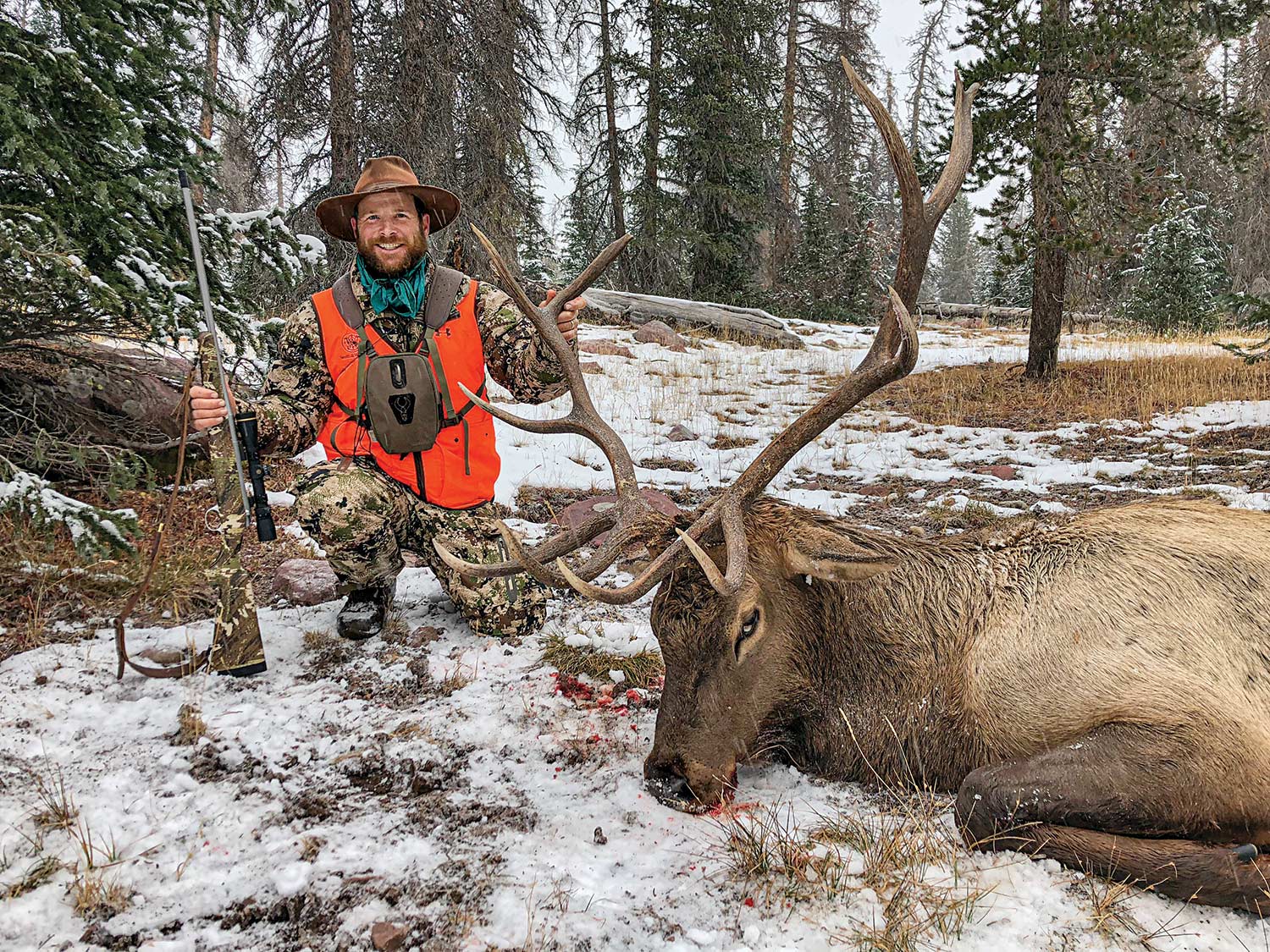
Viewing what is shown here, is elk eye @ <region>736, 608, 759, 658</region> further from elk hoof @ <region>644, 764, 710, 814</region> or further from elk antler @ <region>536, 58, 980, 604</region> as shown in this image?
elk hoof @ <region>644, 764, 710, 814</region>

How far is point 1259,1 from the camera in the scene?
9578 millimetres

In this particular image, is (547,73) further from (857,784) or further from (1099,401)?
(857,784)

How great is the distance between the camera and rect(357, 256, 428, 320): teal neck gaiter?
409cm

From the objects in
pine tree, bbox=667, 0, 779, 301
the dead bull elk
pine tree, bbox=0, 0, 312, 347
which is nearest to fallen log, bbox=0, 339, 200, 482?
pine tree, bbox=0, 0, 312, 347

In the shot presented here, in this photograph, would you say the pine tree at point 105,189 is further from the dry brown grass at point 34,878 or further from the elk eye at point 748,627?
the elk eye at point 748,627

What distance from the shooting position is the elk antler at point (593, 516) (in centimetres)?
270

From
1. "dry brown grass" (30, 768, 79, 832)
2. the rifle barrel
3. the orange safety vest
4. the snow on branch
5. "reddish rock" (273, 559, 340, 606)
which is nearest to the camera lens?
"dry brown grass" (30, 768, 79, 832)

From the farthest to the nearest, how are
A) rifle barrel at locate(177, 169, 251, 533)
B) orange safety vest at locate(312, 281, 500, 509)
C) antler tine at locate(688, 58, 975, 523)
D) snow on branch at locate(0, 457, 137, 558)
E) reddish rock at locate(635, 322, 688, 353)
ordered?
reddish rock at locate(635, 322, 688, 353), orange safety vest at locate(312, 281, 500, 509), snow on branch at locate(0, 457, 137, 558), rifle barrel at locate(177, 169, 251, 533), antler tine at locate(688, 58, 975, 523)

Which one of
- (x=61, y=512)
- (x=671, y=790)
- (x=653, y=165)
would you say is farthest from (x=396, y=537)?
(x=653, y=165)

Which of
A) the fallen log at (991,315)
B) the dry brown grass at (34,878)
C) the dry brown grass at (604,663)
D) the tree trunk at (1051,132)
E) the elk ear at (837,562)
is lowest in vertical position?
the dry brown grass at (604,663)

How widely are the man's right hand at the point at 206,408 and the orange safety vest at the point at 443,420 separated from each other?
73cm

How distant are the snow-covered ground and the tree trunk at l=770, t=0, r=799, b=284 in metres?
24.1

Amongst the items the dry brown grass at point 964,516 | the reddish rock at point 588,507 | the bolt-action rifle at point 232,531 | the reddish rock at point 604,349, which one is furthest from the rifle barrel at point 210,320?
Answer: the reddish rock at point 604,349

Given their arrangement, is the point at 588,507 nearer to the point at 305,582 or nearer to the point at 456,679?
the point at 305,582
